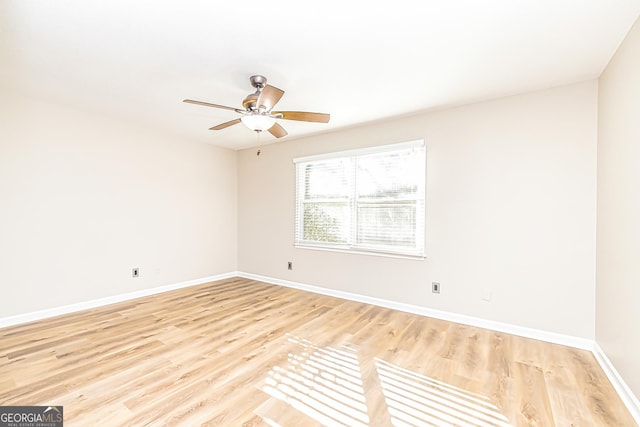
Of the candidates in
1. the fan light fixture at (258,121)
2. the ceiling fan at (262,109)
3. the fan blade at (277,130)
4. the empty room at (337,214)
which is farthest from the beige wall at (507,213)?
the fan light fixture at (258,121)

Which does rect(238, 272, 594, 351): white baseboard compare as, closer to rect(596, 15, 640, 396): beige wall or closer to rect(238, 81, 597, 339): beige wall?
rect(238, 81, 597, 339): beige wall

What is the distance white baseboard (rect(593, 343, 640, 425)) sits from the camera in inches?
68.3

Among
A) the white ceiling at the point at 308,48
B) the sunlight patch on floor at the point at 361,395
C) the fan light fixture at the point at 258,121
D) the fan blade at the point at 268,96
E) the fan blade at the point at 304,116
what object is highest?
the white ceiling at the point at 308,48

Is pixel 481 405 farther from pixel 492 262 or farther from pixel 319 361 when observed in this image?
pixel 492 262

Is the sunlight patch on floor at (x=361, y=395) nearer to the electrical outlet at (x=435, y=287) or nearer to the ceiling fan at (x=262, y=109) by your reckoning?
the electrical outlet at (x=435, y=287)

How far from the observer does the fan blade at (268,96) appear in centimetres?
224

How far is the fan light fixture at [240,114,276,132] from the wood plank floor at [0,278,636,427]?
6.50 feet

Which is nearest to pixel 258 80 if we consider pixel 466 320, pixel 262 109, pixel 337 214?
pixel 262 109

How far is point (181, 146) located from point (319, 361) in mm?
3864

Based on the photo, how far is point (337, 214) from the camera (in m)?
4.26

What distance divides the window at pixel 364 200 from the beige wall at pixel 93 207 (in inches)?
71.4

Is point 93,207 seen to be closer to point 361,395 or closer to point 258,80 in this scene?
point 258,80

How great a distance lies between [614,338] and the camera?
211cm

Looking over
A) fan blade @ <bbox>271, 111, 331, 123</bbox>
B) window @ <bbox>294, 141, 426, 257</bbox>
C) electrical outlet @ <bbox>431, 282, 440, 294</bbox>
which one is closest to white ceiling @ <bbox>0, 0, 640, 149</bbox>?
fan blade @ <bbox>271, 111, 331, 123</bbox>
